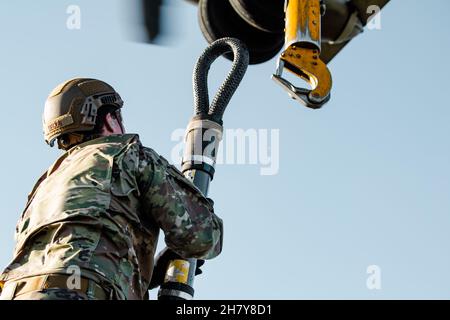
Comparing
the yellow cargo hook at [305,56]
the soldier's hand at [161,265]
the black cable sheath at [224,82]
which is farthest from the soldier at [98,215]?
the yellow cargo hook at [305,56]

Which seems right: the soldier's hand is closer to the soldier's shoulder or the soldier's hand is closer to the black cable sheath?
the soldier's shoulder

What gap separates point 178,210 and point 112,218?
1.03 ft

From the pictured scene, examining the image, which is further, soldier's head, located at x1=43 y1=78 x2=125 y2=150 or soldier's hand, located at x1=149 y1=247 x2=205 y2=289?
soldier's hand, located at x1=149 y1=247 x2=205 y2=289

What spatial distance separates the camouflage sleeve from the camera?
438 centimetres

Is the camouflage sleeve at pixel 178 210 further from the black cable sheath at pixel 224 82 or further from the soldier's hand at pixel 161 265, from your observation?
the black cable sheath at pixel 224 82

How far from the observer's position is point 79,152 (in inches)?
180

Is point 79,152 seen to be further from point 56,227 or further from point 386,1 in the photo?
point 386,1

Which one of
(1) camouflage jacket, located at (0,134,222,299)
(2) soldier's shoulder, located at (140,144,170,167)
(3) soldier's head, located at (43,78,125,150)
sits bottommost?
(1) camouflage jacket, located at (0,134,222,299)

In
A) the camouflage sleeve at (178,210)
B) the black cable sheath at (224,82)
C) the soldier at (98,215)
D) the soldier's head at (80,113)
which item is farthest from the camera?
the black cable sheath at (224,82)

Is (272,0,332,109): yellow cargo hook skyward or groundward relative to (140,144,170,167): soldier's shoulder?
skyward

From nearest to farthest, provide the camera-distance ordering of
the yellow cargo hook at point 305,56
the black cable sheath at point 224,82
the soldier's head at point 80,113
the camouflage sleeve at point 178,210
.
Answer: the camouflage sleeve at point 178,210, the soldier's head at point 80,113, the black cable sheath at point 224,82, the yellow cargo hook at point 305,56

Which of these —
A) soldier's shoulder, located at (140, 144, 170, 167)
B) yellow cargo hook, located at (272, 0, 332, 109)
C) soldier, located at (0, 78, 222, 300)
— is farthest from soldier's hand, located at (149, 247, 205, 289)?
yellow cargo hook, located at (272, 0, 332, 109)

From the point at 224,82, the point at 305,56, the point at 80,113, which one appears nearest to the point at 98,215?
the point at 80,113

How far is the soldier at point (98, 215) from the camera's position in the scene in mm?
4039
